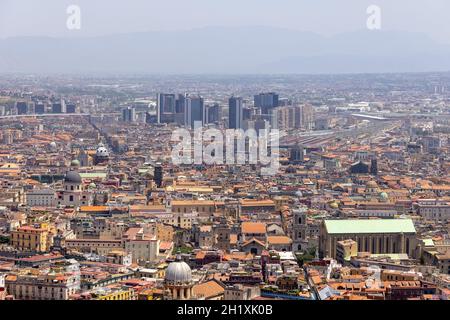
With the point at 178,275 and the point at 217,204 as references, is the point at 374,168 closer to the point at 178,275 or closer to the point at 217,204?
the point at 217,204

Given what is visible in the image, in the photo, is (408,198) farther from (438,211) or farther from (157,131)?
(157,131)

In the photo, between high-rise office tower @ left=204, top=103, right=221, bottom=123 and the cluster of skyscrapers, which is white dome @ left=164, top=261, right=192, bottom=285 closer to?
the cluster of skyscrapers

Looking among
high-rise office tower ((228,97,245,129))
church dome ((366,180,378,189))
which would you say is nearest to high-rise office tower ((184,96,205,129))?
high-rise office tower ((228,97,245,129))

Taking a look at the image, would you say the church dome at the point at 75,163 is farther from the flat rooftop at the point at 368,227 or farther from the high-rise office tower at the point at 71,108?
the high-rise office tower at the point at 71,108

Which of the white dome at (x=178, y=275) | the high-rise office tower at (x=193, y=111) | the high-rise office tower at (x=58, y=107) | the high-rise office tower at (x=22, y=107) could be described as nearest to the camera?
the white dome at (x=178, y=275)

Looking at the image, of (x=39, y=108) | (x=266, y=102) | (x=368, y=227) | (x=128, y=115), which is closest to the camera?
(x=368, y=227)

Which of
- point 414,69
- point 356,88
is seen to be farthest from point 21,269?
point 356,88

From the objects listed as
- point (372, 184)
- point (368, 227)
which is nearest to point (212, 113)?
point (372, 184)

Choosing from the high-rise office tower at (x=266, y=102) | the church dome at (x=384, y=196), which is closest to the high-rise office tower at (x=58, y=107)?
the high-rise office tower at (x=266, y=102)
